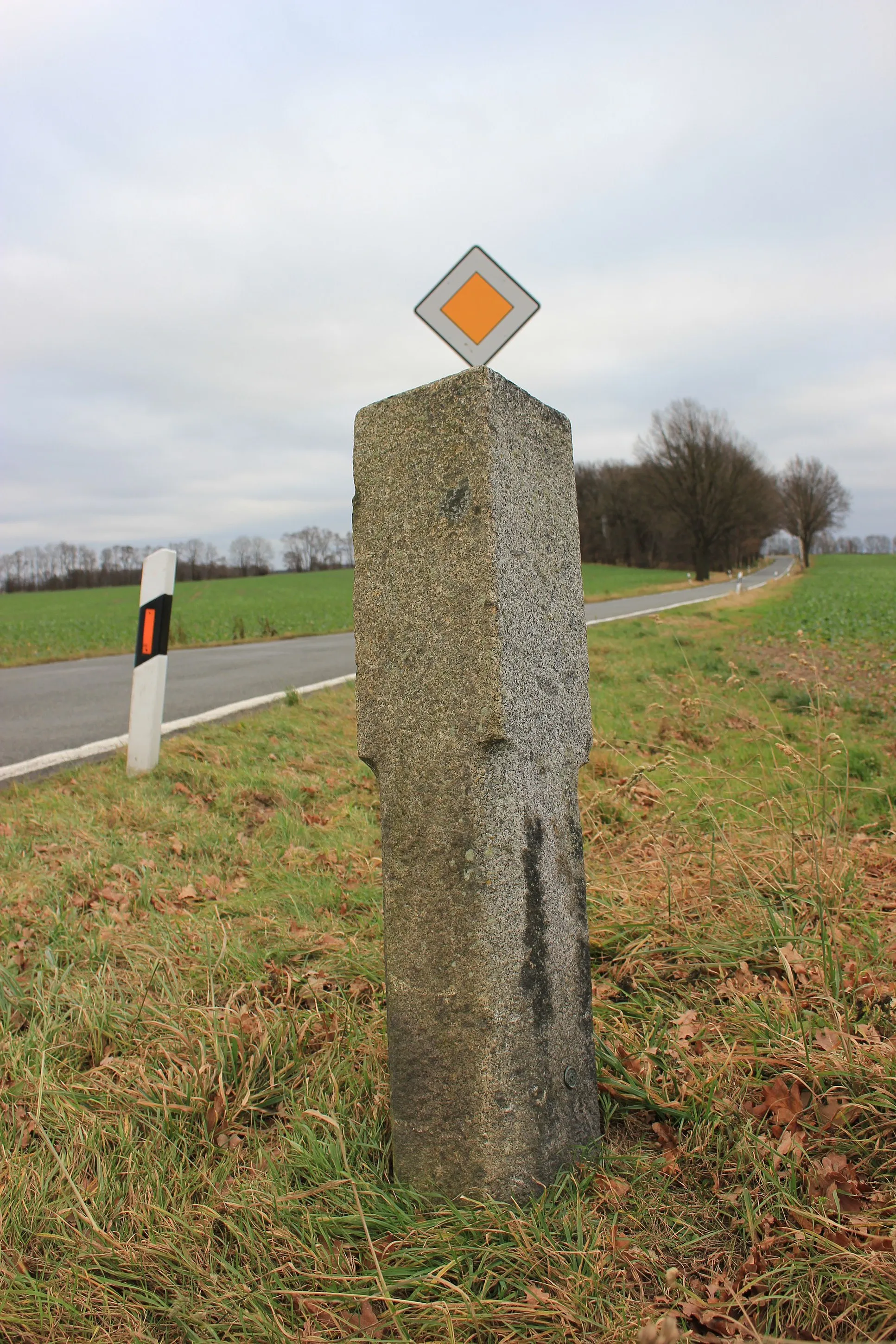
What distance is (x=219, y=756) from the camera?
16.2ft

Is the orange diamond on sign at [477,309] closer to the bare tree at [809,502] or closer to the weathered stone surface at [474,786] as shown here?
the weathered stone surface at [474,786]

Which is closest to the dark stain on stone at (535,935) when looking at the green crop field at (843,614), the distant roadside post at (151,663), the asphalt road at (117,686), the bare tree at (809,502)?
the distant roadside post at (151,663)

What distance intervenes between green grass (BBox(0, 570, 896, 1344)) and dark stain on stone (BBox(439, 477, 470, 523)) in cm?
134

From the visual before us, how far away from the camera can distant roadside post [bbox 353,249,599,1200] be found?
161cm

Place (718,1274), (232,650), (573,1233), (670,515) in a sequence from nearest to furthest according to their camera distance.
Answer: (718,1274) → (573,1233) → (232,650) → (670,515)

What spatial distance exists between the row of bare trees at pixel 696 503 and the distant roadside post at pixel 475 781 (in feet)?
150

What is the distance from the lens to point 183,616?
2680cm

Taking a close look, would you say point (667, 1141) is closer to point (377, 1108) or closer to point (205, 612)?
point (377, 1108)

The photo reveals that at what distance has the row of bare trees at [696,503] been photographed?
51.7 meters

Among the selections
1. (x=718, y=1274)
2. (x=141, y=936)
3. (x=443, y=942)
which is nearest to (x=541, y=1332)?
(x=718, y=1274)

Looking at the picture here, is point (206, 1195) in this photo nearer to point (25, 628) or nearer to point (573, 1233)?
point (573, 1233)

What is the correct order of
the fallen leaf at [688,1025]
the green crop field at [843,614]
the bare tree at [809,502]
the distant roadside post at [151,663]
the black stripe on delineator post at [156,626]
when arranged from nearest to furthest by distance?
the fallen leaf at [688,1025]
the distant roadside post at [151,663]
the black stripe on delineator post at [156,626]
the green crop field at [843,614]
the bare tree at [809,502]

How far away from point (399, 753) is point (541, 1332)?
39.8 inches

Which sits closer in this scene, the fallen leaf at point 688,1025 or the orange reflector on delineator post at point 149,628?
the fallen leaf at point 688,1025
